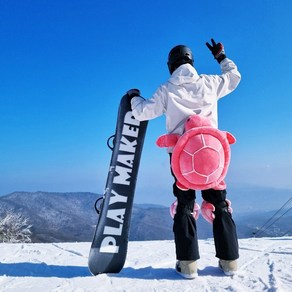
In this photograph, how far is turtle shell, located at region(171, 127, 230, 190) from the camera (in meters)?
2.02

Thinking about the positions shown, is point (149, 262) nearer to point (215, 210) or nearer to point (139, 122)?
point (215, 210)

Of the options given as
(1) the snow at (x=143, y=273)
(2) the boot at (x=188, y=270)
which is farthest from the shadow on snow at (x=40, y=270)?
(2) the boot at (x=188, y=270)

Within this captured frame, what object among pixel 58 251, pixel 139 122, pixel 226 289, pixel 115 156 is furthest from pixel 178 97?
pixel 58 251

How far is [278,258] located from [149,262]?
1.17 meters

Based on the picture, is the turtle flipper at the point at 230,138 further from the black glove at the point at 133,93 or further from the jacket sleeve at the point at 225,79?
the black glove at the point at 133,93

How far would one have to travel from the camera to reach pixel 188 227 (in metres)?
2.12

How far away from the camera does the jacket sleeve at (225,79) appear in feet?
7.80

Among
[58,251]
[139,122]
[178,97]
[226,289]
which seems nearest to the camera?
[226,289]

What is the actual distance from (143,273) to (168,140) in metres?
1.04

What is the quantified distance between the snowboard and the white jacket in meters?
0.34

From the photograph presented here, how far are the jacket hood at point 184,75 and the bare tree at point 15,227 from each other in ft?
78.3

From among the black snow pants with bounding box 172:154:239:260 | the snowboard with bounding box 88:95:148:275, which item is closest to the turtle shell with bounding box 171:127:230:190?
the black snow pants with bounding box 172:154:239:260

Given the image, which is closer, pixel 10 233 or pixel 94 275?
pixel 94 275

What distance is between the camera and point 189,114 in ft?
7.34
